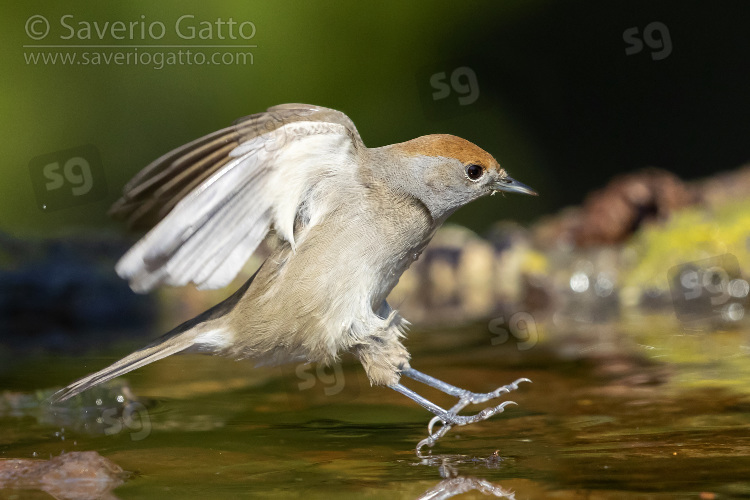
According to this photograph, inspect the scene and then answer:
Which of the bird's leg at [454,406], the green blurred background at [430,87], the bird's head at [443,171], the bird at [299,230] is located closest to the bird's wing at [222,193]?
the bird at [299,230]

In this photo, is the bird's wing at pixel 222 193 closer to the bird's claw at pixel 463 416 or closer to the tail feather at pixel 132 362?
the tail feather at pixel 132 362

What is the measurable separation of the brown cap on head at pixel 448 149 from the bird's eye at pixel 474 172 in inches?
0.7

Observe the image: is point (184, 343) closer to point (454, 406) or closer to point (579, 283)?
point (454, 406)

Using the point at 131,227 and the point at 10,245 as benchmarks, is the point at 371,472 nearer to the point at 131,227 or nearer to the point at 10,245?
the point at 131,227

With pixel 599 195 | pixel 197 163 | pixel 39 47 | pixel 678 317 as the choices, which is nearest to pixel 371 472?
pixel 197 163

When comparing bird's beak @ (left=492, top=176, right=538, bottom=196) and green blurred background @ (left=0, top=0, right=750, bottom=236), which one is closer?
bird's beak @ (left=492, top=176, right=538, bottom=196)

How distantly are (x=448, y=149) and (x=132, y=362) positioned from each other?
5.22ft

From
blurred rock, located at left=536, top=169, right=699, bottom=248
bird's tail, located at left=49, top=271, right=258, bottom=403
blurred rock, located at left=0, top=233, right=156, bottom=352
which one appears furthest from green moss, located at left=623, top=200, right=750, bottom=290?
blurred rock, located at left=0, top=233, right=156, bottom=352

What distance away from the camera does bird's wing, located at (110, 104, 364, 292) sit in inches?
137

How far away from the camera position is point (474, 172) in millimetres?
3984

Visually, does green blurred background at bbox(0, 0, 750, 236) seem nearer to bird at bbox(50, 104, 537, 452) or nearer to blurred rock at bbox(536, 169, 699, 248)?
blurred rock at bbox(536, 169, 699, 248)

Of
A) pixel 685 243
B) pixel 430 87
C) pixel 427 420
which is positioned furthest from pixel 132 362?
pixel 430 87

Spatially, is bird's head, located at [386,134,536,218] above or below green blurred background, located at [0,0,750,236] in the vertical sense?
below

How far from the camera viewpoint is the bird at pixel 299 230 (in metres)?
3.52
